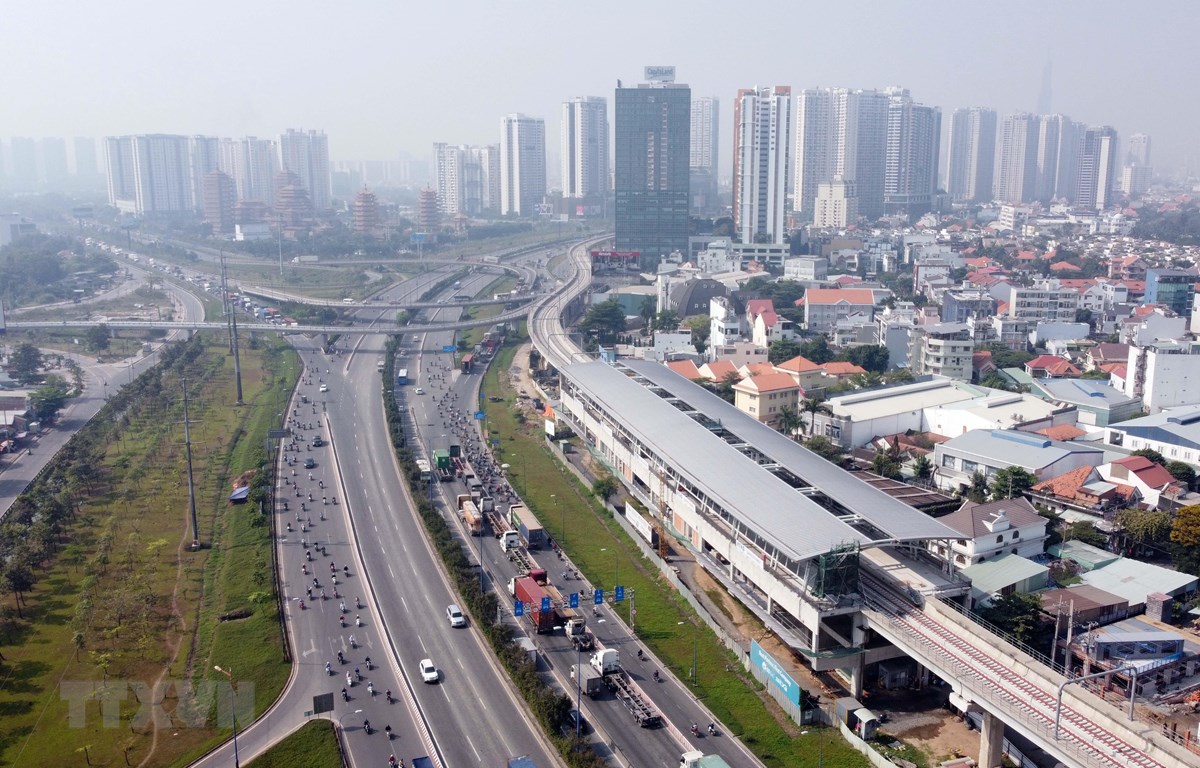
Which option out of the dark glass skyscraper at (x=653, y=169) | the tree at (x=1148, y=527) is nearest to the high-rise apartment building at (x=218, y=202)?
the dark glass skyscraper at (x=653, y=169)

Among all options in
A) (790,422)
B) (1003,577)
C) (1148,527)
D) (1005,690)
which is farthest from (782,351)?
(1005,690)

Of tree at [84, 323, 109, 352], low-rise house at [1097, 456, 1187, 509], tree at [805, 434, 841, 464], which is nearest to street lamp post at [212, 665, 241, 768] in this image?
tree at [805, 434, 841, 464]

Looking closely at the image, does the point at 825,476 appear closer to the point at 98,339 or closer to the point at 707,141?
the point at 98,339

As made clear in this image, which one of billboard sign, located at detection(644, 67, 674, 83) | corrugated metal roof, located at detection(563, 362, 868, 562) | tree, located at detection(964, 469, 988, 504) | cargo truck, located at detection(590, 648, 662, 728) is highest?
billboard sign, located at detection(644, 67, 674, 83)

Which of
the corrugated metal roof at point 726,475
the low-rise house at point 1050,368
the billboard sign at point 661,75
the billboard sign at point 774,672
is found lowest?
the billboard sign at point 774,672

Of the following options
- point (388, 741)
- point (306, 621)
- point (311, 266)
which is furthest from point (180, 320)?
point (388, 741)

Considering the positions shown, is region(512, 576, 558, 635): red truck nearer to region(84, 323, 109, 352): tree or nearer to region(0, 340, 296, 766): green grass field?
region(0, 340, 296, 766): green grass field

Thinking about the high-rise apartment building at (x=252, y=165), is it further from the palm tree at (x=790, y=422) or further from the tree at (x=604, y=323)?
the palm tree at (x=790, y=422)
